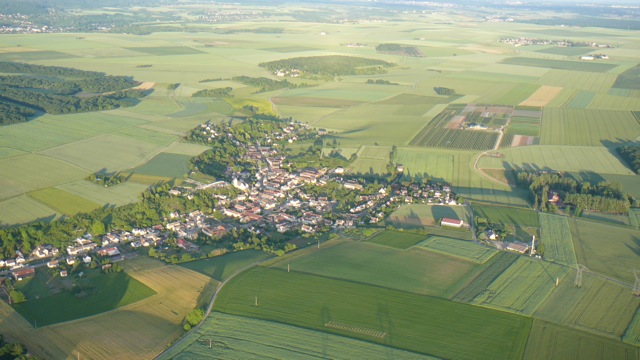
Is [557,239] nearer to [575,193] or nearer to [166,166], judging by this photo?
[575,193]

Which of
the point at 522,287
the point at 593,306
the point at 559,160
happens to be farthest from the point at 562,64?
the point at 593,306

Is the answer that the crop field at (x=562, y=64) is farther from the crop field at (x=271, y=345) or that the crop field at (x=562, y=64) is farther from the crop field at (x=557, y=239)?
the crop field at (x=271, y=345)

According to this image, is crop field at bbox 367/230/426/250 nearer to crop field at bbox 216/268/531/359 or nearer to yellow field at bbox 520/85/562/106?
crop field at bbox 216/268/531/359

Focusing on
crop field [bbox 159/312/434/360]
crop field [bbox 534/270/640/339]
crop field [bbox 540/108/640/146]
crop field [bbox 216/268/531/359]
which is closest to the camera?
crop field [bbox 159/312/434/360]

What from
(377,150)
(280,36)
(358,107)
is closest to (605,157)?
(377,150)

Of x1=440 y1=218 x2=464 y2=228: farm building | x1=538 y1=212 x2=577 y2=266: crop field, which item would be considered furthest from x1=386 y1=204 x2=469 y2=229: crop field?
x1=538 y1=212 x2=577 y2=266: crop field

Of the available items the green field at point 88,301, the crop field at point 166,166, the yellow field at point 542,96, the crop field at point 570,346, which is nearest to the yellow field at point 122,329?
the green field at point 88,301

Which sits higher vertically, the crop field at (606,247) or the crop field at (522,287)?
the crop field at (522,287)
